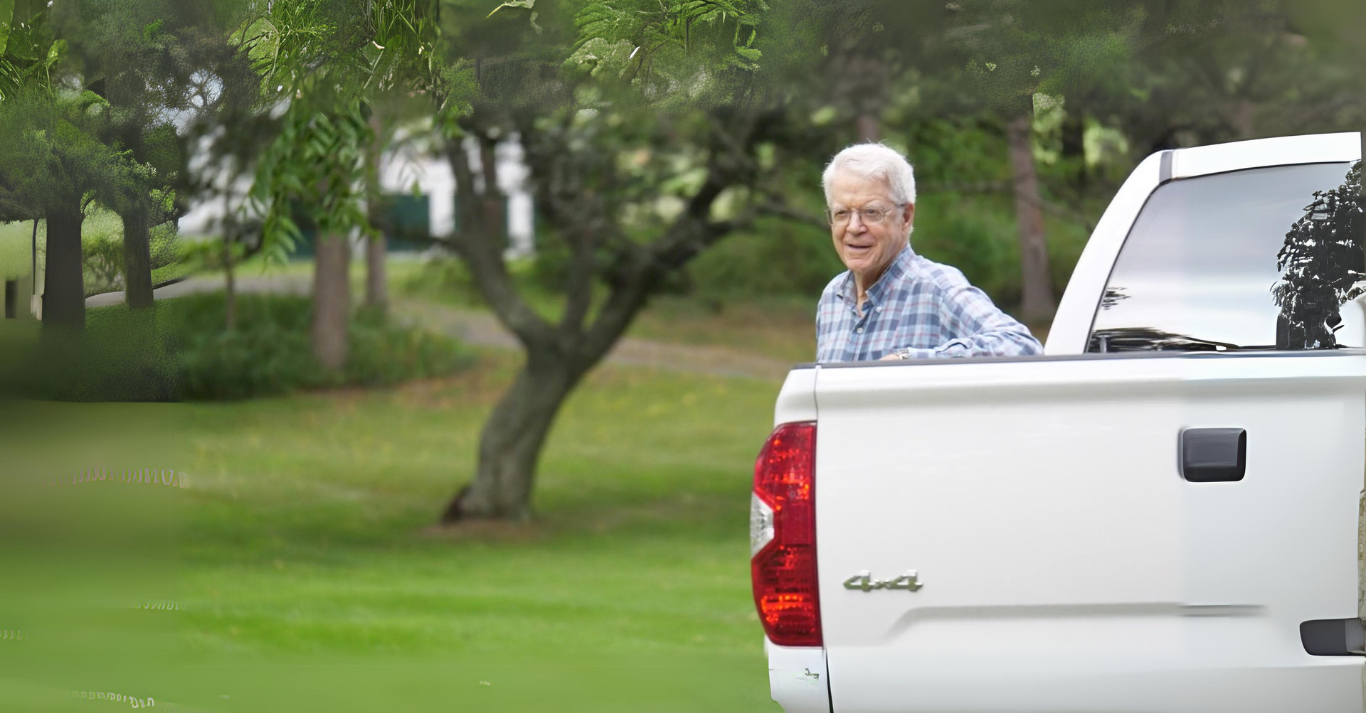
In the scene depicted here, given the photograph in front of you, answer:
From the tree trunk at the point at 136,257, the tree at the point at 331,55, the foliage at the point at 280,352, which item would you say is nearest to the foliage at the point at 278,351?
the foliage at the point at 280,352

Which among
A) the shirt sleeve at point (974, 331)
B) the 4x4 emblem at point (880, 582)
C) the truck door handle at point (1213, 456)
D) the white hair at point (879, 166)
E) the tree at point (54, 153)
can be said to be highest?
the tree at point (54, 153)

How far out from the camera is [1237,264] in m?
2.55

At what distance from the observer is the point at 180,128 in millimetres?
4328

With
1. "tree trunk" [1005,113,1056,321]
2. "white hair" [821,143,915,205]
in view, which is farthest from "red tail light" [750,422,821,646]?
"tree trunk" [1005,113,1056,321]

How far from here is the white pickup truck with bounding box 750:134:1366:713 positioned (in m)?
1.86

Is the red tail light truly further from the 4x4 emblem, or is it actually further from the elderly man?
the elderly man

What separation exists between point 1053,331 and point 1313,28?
1.34 metres

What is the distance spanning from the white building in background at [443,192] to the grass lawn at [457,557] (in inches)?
79.3

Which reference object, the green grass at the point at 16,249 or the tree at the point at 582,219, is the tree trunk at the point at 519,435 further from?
the green grass at the point at 16,249

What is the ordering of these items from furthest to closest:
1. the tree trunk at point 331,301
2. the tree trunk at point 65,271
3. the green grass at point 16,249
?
the tree trunk at point 331,301
the green grass at point 16,249
the tree trunk at point 65,271

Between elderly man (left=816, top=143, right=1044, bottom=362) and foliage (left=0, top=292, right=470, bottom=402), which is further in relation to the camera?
foliage (left=0, top=292, right=470, bottom=402)

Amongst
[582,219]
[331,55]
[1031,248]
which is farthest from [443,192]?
[331,55]

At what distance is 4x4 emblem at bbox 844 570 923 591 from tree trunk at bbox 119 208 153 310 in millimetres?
3196

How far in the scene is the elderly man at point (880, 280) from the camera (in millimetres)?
2566
